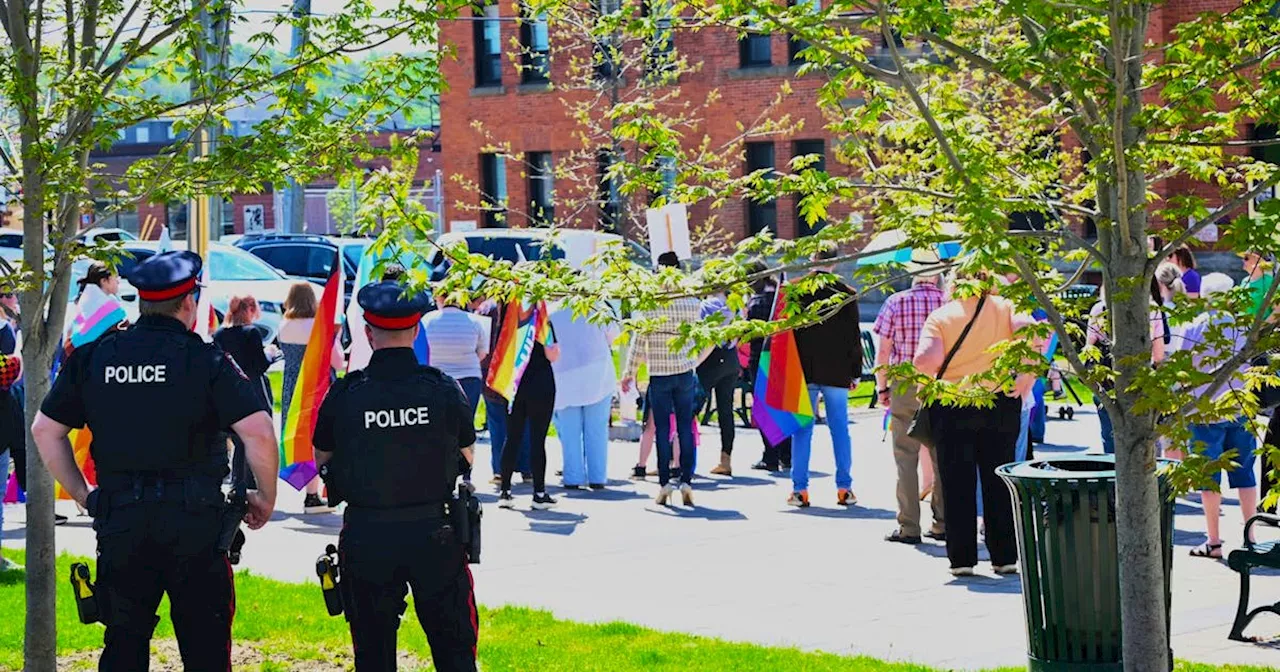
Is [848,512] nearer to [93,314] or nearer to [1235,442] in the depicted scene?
[1235,442]

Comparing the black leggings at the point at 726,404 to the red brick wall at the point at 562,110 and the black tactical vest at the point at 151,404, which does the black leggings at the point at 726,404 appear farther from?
the red brick wall at the point at 562,110

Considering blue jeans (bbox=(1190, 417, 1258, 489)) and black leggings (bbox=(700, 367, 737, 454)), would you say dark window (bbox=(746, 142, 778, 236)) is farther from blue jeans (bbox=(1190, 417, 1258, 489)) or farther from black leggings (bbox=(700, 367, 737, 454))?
blue jeans (bbox=(1190, 417, 1258, 489))

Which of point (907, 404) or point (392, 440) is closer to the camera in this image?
point (392, 440)

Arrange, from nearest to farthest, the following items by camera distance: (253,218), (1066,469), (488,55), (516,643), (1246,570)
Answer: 1. (1066,469)
2. (1246,570)
3. (516,643)
4. (253,218)
5. (488,55)

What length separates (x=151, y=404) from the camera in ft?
20.9

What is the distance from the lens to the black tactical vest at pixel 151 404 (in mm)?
6375

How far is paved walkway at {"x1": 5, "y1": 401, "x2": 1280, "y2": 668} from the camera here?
905 cm

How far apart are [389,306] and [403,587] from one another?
1.01 metres

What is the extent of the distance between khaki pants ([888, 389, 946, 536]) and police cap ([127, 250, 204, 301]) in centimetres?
634

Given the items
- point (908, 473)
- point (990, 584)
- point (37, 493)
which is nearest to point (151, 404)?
point (37, 493)

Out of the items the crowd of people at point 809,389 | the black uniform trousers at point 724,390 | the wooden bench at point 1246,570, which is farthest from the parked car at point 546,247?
the wooden bench at point 1246,570

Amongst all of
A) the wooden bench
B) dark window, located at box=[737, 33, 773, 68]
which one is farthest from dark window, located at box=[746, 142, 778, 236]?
the wooden bench

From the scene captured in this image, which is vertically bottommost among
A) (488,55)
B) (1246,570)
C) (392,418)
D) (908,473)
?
(1246,570)

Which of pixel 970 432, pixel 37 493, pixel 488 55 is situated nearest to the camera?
pixel 37 493
